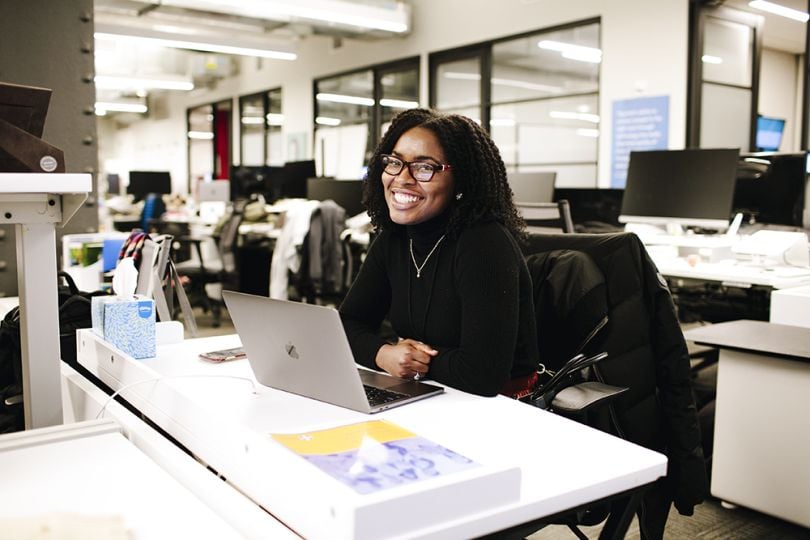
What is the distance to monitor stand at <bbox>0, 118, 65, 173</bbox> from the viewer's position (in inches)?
49.3

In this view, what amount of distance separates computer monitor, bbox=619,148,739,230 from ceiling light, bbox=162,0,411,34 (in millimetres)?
4023

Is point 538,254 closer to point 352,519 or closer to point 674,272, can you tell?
point 352,519

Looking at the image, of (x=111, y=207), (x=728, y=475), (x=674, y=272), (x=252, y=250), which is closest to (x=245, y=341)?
(x=728, y=475)

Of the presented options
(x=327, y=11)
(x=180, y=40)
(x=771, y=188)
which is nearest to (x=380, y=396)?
(x=771, y=188)

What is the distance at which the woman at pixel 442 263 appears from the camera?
1512 mm

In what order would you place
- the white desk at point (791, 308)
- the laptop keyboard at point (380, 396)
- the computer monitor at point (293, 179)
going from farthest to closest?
the computer monitor at point (293, 179), the white desk at point (791, 308), the laptop keyboard at point (380, 396)

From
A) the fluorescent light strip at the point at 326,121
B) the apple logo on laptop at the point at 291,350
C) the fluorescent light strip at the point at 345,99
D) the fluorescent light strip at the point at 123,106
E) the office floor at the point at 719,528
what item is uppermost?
the fluorescent light strip at the point at 123,106

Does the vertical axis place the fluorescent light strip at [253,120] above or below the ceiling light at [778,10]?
below

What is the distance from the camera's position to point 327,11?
7055 mm

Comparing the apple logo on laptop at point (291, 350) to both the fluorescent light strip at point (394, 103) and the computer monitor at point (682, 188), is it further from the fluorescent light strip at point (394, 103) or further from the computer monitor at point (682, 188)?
the fluorescent light strip at point (394, 103)

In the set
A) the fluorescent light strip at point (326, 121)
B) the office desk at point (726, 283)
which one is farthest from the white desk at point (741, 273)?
the fluorescent light strip at point (326, 121)

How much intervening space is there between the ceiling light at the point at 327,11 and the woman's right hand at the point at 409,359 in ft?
18.5

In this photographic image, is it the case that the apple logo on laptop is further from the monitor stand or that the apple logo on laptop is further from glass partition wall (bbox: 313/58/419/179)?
glass partition wall (bbox: 313/58/419/179)

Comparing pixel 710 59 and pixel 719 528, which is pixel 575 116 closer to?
pixel 710 59
